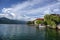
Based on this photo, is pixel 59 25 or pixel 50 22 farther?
pixel 50 22

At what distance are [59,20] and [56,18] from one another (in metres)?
1.20

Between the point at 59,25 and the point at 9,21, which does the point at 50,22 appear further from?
the point at 9,21

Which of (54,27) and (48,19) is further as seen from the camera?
(48,19)

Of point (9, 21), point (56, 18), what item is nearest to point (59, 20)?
point (56, 18)

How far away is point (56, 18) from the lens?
4550 cm

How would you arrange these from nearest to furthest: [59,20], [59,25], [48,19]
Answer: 1. [59,25]
2. [59,20]
3. [48,19]

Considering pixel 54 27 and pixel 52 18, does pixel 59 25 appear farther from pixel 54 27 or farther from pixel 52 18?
pixel 52 18

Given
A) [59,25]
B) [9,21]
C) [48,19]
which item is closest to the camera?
[59,25]

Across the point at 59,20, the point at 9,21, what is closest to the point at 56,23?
the point at 59,20

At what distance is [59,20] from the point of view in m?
44.8

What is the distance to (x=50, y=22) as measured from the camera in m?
45.4

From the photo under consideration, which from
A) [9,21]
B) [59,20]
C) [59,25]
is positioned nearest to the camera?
[59,25]

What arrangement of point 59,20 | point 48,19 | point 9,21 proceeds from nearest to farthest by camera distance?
point 59,20
point 48,19
point 9,21

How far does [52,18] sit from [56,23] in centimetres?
284
